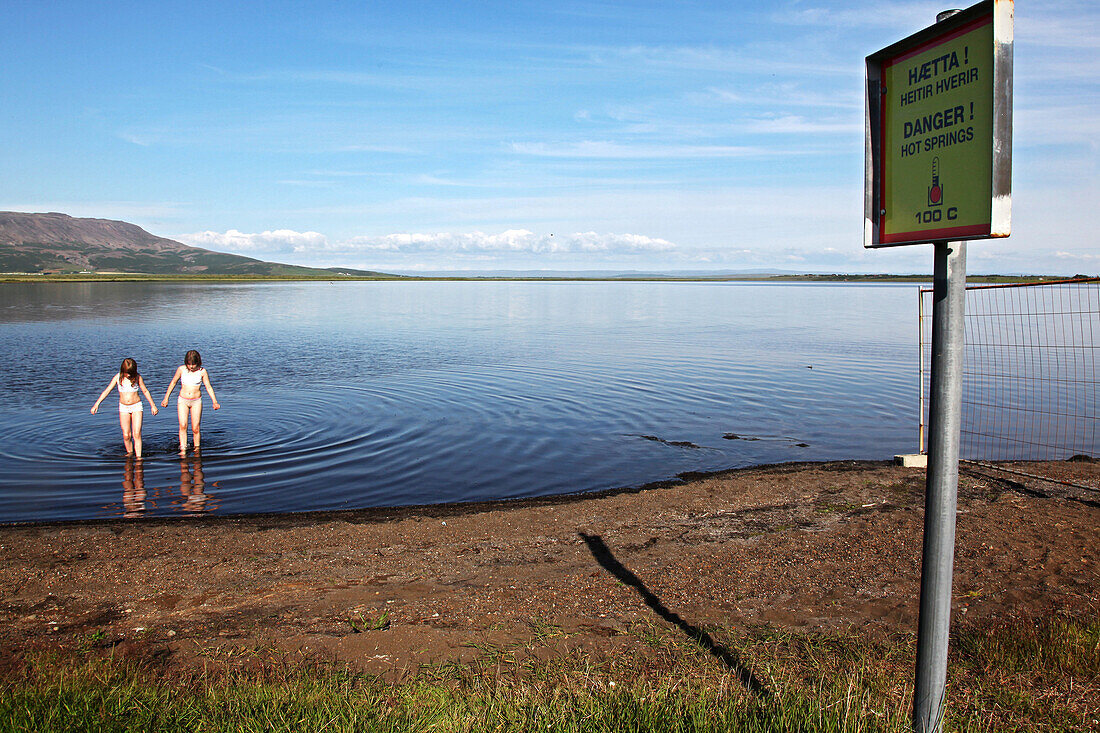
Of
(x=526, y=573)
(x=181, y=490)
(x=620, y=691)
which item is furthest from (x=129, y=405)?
(x=620, y=691)

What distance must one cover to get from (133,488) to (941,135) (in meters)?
12.5

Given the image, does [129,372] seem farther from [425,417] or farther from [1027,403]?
[1027,403]

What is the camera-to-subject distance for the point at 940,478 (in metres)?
3.51

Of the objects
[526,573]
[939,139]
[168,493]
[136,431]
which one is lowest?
[168,493]

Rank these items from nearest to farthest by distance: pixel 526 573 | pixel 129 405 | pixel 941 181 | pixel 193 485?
pixel 941 181
pixel 526 573
pixel 193 485
pixel 129 405

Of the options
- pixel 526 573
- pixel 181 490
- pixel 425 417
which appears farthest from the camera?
pixel 425 417

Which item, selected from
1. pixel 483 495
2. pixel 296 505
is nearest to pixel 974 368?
pixel 483 495

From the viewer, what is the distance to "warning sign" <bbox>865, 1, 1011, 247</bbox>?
10.5 ft

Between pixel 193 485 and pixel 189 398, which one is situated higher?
A: pixel 189 398

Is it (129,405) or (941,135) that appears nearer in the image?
(941,135)

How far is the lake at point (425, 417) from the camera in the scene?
41.5 ft

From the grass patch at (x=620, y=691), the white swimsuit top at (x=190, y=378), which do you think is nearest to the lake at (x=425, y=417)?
the white swimsuit top at (x=190, y=378)

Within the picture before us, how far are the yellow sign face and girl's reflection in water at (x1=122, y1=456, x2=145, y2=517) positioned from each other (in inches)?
423

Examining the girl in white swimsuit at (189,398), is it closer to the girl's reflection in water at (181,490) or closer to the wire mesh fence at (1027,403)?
the girl's reflection in water at (181,490)
